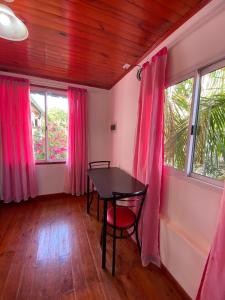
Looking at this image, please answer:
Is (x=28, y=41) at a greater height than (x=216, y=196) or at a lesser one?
greater

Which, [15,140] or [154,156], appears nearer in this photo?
[154,156]

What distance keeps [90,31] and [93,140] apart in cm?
213

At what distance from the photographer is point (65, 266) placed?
153 cm

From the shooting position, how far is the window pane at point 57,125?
3.06 m

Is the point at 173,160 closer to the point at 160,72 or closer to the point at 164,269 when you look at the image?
the point at 160,72

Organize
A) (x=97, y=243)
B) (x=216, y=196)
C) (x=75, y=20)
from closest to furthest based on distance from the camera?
(x=216, y=196)
(x=75, y=20)
(x=97, y=243)

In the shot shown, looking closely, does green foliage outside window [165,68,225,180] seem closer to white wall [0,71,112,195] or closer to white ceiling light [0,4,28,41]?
white ceiling light [0,4,28,41]

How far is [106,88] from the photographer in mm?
3340

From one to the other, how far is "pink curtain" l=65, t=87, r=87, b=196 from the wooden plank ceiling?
67 cm

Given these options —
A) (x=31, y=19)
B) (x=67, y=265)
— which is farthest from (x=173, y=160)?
(x=31, y=19)

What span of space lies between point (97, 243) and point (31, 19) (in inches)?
99.1

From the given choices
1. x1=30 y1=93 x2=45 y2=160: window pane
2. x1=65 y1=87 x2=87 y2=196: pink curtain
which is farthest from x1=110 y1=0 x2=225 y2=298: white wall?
x1=30 y1=93 x2=45 y2=160: window pane

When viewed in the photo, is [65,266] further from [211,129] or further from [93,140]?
[93,140]

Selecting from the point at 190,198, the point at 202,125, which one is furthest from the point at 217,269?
the point at 202,125
